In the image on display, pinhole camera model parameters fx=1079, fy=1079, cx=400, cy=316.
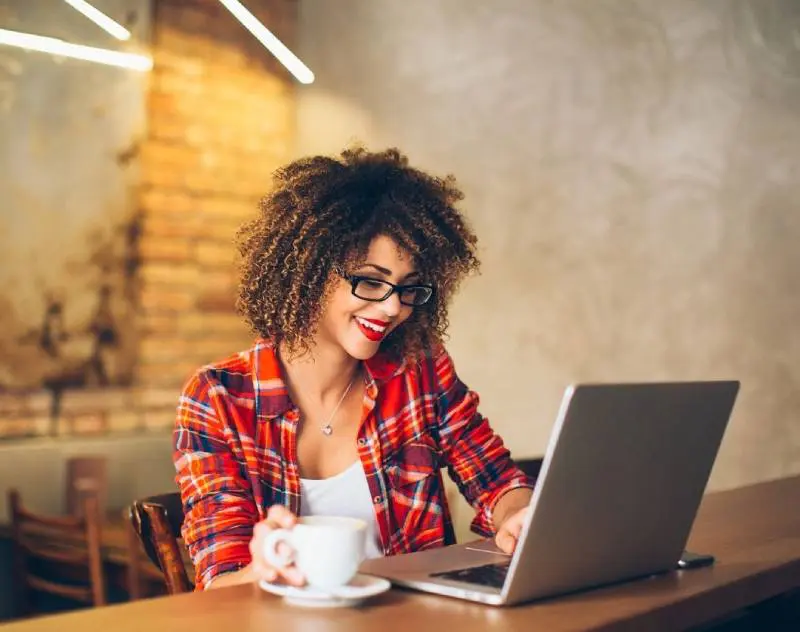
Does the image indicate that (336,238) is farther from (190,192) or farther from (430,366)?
(190,192)

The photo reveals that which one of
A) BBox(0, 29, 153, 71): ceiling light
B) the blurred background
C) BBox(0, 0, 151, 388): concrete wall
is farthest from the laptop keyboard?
BBox(0, 29, 153, 71): ceiling light

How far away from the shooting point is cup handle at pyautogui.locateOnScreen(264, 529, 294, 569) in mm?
1092

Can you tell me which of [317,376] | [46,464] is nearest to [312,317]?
[317,376]

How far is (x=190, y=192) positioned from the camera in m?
4.67

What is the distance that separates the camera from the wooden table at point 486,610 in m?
1.03

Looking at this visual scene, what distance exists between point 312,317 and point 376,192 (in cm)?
26

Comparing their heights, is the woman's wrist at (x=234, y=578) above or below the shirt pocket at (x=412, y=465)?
below

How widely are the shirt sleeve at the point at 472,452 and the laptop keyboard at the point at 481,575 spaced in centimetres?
55

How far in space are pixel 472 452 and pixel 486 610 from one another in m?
0.82

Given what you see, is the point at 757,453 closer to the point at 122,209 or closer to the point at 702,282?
the point at 702,282

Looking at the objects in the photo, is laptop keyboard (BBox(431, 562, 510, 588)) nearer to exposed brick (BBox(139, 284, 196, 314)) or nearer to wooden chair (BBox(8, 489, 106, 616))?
wooden chair (BBox(8, 489, 106, 616))

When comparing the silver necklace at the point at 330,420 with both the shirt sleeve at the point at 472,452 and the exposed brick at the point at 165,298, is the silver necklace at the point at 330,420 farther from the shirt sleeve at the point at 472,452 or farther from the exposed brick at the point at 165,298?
the exposed brick at the point at 165,298

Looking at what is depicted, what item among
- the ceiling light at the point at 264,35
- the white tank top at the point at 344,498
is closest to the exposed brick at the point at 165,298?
the ceiling light at the point at 264,35

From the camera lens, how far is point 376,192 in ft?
6.29
